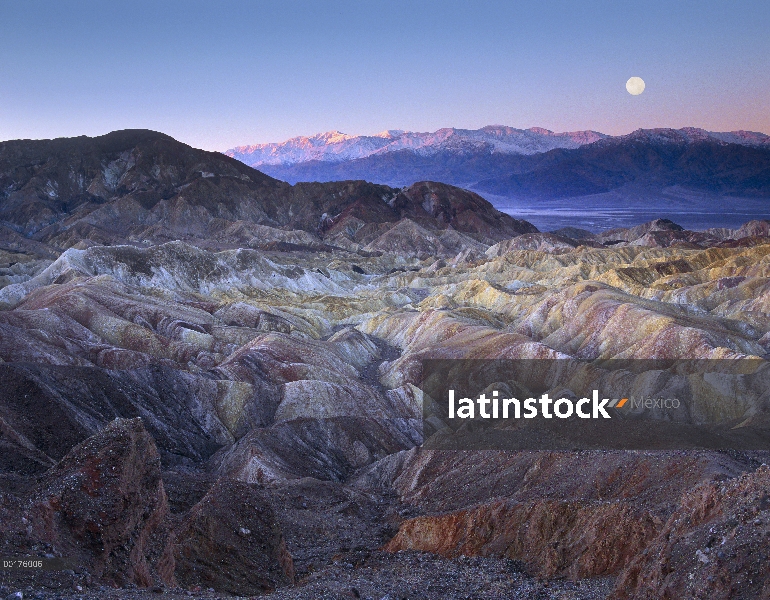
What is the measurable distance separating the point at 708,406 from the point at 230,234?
428 feet

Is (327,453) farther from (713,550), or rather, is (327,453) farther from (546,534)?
(713,550)

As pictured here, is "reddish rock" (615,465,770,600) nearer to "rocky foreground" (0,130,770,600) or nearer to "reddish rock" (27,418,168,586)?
"rocky foreground" (0,130,770,600)

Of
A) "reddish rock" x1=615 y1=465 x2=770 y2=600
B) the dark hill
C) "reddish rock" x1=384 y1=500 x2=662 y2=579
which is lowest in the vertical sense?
"reddish rock" x1=384 y1=500 x2=662 y2=579

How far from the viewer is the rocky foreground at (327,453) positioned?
1684 centimetres

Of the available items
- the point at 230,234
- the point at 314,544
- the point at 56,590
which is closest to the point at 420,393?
the point at 314,544

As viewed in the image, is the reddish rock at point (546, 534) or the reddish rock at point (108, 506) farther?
the reddish rock at point (546, 534)

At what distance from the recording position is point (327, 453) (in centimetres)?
3838

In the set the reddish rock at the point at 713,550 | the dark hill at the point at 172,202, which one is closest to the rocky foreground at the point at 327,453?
the reddish rock at the point at 713,550

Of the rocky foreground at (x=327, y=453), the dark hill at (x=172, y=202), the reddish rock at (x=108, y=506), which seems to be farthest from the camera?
the dark hill at (x=172, y=202)

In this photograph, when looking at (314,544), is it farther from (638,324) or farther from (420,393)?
(638,324)

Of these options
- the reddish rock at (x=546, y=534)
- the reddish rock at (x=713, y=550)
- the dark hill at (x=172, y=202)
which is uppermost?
the dark hill at (x=172, y=202)

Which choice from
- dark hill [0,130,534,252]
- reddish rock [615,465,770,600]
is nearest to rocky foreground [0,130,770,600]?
reddish rock [615,465,770,600]

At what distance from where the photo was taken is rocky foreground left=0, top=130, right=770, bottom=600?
16844mm

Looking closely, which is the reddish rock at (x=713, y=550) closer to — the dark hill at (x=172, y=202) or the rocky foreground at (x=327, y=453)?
the rocky foreground at (x=327, y=453)
